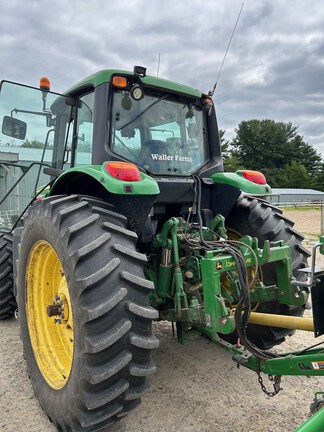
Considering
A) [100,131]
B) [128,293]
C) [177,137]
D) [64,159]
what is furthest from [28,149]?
[128,293]

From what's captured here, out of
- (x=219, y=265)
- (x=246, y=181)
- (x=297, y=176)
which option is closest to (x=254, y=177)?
(x=246, y=181)

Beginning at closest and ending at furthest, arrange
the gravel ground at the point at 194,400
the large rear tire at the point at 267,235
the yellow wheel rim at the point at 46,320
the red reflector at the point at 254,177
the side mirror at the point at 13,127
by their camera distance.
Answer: the gravel ground at the point at 194,400, the yellow wheel rim at the point at 46,320, the large rear tire at the point at 267,235, the red reflector at the point at 254,177, the side mirror at the point at 13,127

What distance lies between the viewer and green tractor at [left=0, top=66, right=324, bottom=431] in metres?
2.11

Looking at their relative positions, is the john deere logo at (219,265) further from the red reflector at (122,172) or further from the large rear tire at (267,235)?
the large rear tire at (267,235)

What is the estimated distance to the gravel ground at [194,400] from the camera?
2480mm

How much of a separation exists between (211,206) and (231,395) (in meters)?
1.64

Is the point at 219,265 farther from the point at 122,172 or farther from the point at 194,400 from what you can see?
the point at 194,400

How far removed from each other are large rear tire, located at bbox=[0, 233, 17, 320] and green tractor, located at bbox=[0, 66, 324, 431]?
0.01 meters

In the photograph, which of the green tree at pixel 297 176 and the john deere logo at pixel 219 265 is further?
the green tree at pixel 297 176

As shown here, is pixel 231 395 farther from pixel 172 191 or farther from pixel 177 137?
pixel 177 137

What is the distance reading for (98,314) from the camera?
202 cm

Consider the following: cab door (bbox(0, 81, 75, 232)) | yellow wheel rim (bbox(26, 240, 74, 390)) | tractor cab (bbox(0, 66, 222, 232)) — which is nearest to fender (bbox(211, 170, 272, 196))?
tractor cab (bbox(0, 66, 222, 232))

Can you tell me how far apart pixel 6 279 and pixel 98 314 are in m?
2.57

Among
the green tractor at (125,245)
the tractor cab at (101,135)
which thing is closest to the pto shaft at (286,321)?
the green tractor at (125,245)
